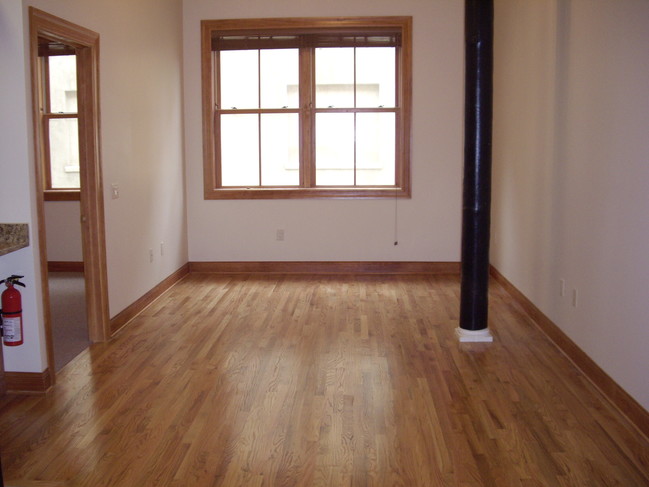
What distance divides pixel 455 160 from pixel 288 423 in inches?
168

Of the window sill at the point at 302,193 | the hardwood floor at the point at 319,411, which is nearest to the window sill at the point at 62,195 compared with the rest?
the window sill at the point at 302,193

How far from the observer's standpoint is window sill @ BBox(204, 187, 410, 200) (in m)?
7.11

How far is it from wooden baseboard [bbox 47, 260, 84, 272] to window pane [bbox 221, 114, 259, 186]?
183 cm

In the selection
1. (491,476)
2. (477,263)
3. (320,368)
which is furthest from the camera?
(477,263)

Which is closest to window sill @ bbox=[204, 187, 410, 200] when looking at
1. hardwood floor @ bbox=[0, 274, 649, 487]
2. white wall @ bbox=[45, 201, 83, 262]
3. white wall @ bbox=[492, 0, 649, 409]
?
white wall @ bbox=[492, 0, 649, 409]

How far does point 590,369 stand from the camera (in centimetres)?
402

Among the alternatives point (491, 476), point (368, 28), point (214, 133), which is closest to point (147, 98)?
point (214, 133)

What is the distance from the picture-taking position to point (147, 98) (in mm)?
5848

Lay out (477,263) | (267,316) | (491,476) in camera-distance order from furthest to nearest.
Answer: (267,316)
(477,263)
(491,476)

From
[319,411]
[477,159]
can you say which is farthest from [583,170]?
[319,411]

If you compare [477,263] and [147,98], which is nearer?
[477,263]

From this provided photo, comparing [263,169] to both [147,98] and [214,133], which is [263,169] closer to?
[214,133]

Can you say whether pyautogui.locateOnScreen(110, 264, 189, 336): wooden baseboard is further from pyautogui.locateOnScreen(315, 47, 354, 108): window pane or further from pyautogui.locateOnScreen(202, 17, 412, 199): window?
pyautogui.locateOnScreen(315, 47, 354, 108): window pane

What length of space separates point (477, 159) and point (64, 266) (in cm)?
485
